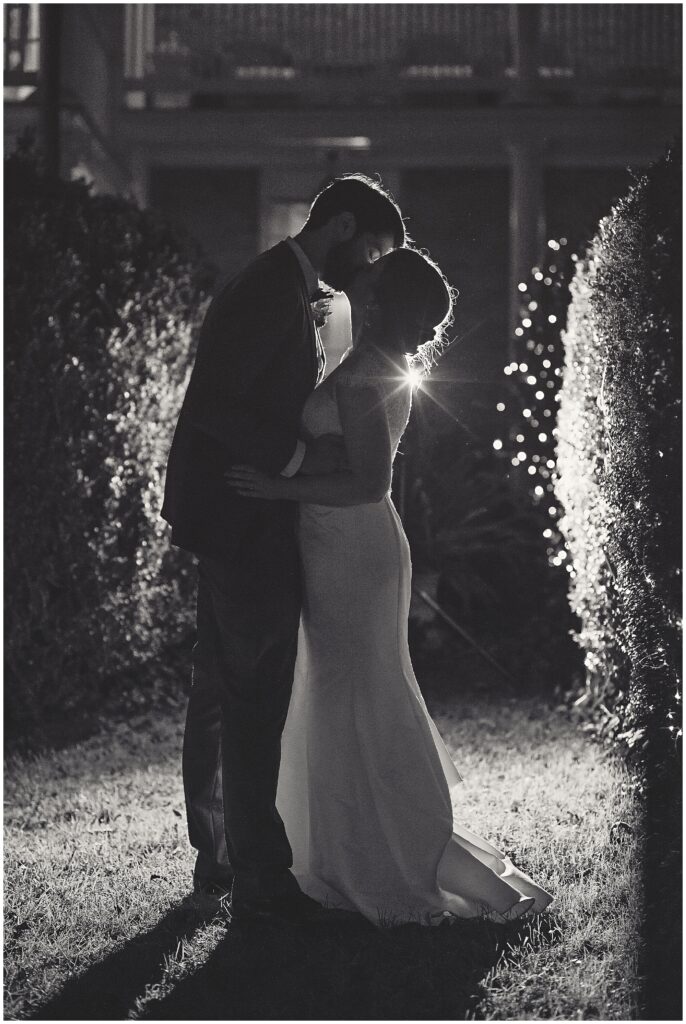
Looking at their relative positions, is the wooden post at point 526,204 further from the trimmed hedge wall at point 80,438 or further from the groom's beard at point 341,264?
the groom's beard at point 341,264

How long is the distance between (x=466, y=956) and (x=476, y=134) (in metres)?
10.7

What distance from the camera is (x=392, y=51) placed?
13.0 meters

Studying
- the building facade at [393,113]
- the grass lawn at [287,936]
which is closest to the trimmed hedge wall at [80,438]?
the grass lawn at [287,936]

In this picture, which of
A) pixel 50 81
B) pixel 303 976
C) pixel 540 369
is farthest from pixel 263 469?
pixel 50 81

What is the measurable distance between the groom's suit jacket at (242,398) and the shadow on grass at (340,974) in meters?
1.22

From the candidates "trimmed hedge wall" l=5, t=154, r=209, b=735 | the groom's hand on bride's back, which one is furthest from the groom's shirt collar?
"trimmed hedge wall" l=5, t=154, r=209, b=735

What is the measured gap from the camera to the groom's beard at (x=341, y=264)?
3.38 metres

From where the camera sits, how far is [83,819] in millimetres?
4715

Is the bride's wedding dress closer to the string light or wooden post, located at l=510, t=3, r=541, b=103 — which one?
the string light

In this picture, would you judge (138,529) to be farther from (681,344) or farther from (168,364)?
(681,344)

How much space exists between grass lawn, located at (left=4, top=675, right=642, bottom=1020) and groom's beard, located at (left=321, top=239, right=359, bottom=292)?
207 centimetres

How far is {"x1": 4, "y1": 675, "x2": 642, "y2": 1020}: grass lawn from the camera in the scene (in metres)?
2.93

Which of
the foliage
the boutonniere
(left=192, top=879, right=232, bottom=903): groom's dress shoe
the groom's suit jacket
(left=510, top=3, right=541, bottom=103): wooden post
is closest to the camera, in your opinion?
the groom's suit jacket

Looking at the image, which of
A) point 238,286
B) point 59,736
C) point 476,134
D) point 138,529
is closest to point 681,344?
point 238,286
